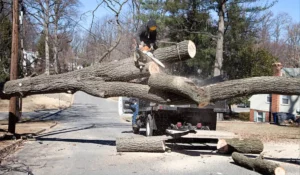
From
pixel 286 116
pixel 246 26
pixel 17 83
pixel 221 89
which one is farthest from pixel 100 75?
pixel 286 116

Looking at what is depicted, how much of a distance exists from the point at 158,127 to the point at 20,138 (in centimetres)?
492

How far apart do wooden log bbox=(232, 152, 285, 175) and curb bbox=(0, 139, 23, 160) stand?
20.1ft

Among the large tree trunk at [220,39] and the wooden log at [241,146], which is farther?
the large tree trunk at [220,39]

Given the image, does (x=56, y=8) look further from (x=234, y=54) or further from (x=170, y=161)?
(x=170, y=161)

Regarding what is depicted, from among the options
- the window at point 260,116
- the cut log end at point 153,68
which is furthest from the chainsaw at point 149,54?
the window at point 260,116

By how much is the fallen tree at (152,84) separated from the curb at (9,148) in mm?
1589

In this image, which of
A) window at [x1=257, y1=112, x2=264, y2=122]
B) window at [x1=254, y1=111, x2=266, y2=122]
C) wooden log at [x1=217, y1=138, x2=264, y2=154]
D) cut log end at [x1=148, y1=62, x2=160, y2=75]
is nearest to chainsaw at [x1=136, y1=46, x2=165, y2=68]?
cut log end at [x1=148, y1=62, x2=160, y2=75]

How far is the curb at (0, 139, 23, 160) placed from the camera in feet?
35.1

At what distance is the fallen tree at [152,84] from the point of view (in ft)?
30.5

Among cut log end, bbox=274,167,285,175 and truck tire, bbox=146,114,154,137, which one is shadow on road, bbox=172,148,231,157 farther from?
cut log end, bbox=274,167,285,175

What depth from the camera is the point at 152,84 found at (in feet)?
32.1

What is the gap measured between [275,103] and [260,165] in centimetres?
2435

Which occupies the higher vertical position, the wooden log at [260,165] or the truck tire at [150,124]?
the truck tire at [150,124]

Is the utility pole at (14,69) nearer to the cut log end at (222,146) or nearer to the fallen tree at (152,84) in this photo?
the fallen tree at (152,84)
